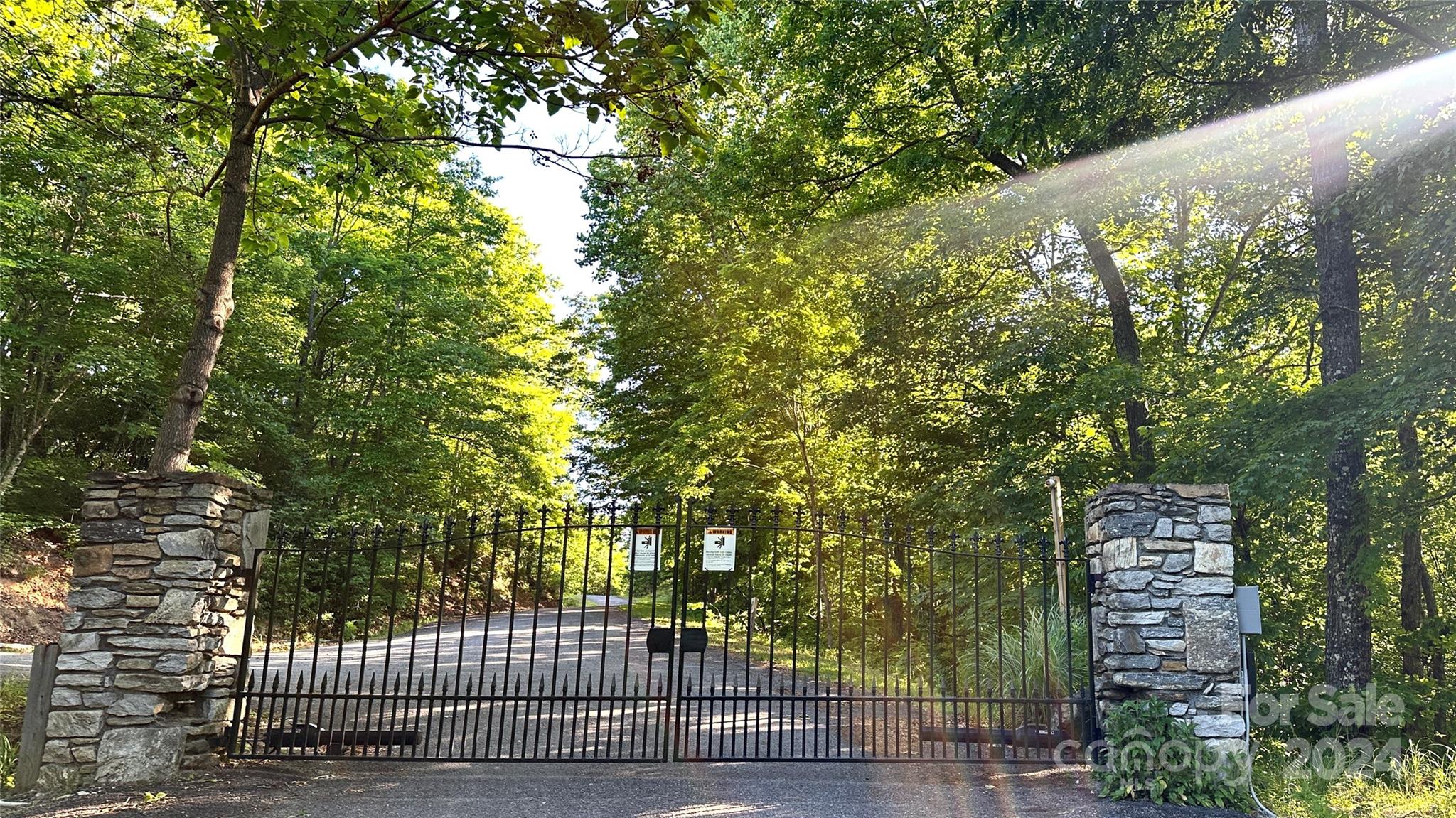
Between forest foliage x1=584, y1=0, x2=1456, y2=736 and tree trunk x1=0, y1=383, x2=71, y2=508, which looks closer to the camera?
forest foliage x1=584, y1=0, x2=1456, y2=736

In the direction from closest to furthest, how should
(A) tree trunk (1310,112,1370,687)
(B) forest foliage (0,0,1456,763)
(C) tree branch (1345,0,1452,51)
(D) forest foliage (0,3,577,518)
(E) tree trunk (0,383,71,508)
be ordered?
1. (B) forest foliage (0,0,1456,763)
2. (D) forest foliage (0,3,577,518)
3. (C) tree branch (1345,0,1452,51)
4. (A) tree trunk (1310,112,1370,687)
5. (E) tree trunk (0,383,71,508)

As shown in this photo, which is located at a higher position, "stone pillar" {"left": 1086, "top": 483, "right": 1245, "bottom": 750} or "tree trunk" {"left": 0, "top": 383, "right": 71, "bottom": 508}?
"tree trunk" {"left": 0, "top": 383, "right": 71, "bottom": 508}

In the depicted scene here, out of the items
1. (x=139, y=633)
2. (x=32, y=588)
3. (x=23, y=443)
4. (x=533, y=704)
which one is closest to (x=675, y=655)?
(x=533, y=704)

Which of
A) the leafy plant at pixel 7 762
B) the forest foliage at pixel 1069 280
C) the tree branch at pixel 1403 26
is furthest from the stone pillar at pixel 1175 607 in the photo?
the leafy plant at pixel 7 762

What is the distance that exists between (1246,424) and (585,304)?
50.6 ft

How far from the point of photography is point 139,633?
4.93m

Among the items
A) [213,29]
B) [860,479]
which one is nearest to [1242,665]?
[213,29]

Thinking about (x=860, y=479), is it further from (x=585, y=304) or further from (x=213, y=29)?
(x=213, y=29)

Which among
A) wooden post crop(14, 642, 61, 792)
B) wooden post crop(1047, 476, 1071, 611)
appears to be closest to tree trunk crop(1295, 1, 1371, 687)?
wooden post crop(1047, 476, 1071, 611)

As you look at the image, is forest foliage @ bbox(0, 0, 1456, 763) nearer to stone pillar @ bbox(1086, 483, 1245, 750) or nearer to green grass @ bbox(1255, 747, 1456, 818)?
green grass @ bbox(1255, 747, 1456, 818)

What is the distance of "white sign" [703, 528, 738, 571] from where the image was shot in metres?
5.45

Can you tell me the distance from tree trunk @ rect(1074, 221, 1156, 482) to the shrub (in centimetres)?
620

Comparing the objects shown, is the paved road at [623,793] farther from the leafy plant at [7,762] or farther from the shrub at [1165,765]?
the leafy plant at [7,762]

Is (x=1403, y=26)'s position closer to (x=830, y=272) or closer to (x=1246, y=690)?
(x=1246, y=690)
